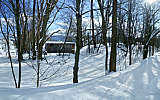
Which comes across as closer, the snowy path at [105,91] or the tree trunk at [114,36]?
the snowy path at [105,91]

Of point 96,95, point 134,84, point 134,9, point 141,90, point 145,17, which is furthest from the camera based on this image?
point 145,17

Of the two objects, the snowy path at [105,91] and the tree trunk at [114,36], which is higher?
the tree trunk at [114,36]

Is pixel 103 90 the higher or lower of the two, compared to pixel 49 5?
lower

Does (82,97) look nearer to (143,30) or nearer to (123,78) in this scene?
(123,78)

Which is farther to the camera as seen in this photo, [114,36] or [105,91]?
[114,36]

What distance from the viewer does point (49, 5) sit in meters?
4.27

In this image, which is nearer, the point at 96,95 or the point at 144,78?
the point at 96,95

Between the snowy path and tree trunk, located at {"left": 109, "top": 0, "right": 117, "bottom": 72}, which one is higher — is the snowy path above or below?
below

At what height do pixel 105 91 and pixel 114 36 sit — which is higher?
pixel 114 36

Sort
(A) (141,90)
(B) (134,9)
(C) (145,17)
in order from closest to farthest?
(A) (141,90)
(B) (134,9)
(C) (145,17)

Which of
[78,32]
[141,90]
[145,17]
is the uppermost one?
[145,17]

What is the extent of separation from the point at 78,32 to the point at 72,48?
17835 millimetres

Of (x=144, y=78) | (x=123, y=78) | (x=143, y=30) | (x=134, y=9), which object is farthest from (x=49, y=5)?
(x=143, y=30)

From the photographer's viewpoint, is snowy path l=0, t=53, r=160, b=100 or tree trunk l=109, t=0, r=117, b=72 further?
tree trunk l=109, t=0, r=117, b=72
